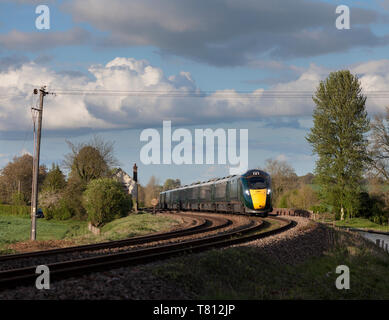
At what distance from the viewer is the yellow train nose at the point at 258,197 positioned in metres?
34.6

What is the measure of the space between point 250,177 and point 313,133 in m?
24.5

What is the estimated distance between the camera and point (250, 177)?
34969 mm

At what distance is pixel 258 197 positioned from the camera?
34.7 meters

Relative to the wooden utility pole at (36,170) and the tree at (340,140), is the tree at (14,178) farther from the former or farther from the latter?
the wooden utility pole at (36,170)

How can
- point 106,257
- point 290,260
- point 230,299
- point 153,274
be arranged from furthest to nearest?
point 290,260 < point 106,257 < point 153,274 < point 230,299

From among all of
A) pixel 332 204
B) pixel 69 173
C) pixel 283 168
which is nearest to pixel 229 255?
pixel 332 204

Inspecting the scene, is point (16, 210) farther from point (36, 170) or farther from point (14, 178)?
point (36, 170)

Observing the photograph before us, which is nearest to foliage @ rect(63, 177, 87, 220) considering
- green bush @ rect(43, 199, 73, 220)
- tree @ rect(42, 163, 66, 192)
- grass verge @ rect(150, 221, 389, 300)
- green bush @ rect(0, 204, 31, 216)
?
green bush @ rect(43, 199, 73, 220)

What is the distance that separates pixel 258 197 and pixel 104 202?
17.6m

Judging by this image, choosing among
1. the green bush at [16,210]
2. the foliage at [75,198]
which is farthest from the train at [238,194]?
the green bush at [16,210]

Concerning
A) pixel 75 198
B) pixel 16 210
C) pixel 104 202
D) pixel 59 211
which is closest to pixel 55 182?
pixel 59 211

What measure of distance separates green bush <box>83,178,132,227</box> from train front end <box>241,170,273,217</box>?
16.6 metres

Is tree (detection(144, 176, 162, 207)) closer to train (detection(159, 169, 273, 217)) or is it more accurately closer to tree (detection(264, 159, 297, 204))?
tree (detection(264, 159, 297, 204))

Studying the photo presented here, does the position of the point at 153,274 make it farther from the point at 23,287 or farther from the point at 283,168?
the point at 283,168
